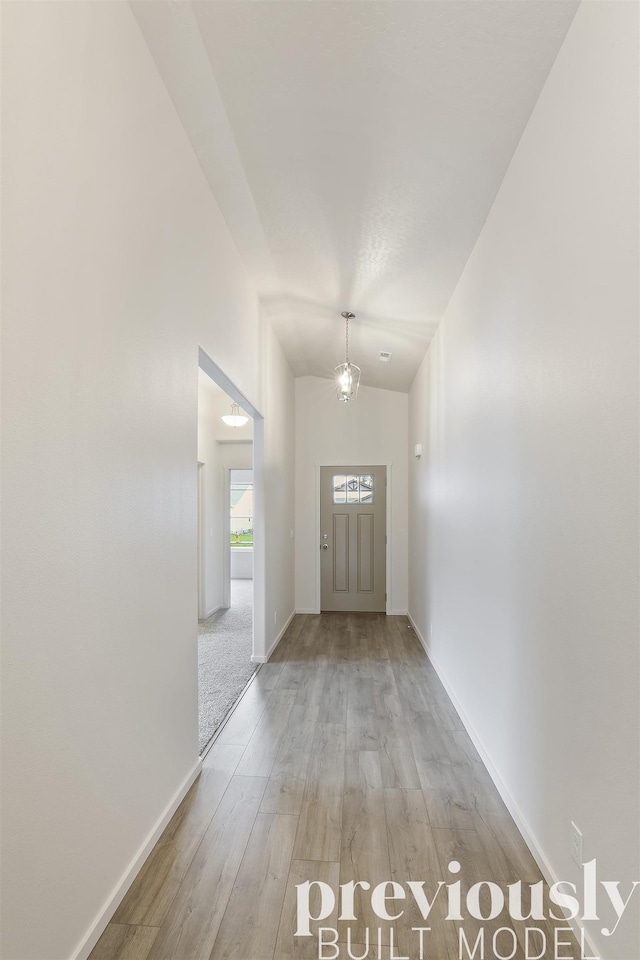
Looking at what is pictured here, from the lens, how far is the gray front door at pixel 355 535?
6891mm

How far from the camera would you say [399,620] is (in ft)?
21.2

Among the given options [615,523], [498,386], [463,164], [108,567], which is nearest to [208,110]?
[463,164]

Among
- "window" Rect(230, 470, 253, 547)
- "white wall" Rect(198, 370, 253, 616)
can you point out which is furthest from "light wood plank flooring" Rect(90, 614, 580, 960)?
"window" Rect(230, 470, 253, 547)

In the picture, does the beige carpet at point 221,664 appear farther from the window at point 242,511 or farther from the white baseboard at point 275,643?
the window at point 242,511

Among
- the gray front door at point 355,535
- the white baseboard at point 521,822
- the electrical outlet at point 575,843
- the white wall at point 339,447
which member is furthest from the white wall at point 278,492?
the electrical outlet at point 575,843

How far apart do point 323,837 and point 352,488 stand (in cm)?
497

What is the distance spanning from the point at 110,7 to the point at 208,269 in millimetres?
1238

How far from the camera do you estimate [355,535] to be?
689 centimetres

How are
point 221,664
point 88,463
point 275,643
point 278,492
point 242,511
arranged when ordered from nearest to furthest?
point 88,463 < point 221,664 < point 275,643 < point 278,492 < point 242,511

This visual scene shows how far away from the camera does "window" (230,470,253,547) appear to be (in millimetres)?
11000

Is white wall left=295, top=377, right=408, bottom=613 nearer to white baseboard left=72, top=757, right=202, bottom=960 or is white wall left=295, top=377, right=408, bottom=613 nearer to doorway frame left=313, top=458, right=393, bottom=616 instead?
doorway frame left=313, top=458, right=393, bottom=616

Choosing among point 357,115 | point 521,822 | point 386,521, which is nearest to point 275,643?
point 386,521

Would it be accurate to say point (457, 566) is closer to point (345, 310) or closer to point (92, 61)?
point (345, 310)

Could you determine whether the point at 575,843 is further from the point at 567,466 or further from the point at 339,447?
the point at 339,447
